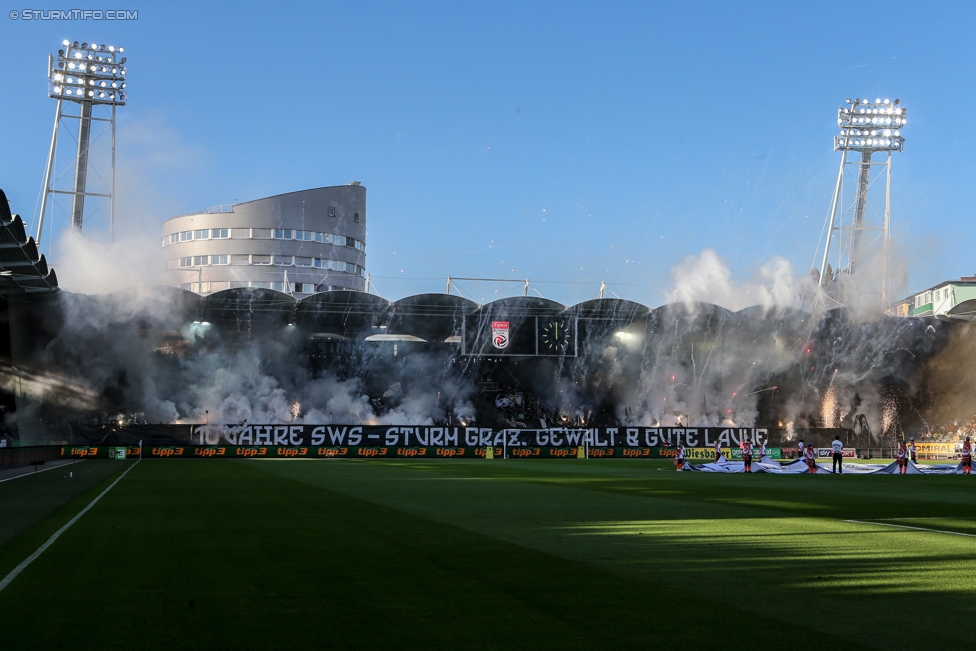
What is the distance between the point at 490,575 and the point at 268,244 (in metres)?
94.2

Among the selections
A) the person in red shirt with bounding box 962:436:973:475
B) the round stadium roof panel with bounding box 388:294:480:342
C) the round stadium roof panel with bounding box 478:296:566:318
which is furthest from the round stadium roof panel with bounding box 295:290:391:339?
the person in red shirt with bounding box 962:436:973:475

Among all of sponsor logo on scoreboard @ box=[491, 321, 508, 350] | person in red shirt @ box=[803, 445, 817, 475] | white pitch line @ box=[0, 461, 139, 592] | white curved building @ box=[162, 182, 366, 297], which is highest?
white curved building @ box=[162, 182, 366, 297]

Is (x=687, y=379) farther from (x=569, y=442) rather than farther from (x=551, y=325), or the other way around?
(x=569, y=442)

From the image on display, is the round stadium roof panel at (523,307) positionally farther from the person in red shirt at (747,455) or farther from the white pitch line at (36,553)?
the white pitch line at (36,553)

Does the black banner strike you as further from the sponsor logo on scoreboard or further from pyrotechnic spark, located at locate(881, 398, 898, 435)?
pyrotechnic spark, located at locate(881, 398, 898, 435)

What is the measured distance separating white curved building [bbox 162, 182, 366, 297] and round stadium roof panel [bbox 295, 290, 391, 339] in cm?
2610

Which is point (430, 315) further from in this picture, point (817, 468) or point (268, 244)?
→ point (817, 468)

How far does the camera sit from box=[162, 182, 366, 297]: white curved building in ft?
328

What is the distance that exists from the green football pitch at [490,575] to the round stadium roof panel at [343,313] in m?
47.8

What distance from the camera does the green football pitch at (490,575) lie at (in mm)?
7441

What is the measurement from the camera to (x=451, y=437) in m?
63.1

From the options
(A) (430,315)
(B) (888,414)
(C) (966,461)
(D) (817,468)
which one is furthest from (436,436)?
(B) (888,414)

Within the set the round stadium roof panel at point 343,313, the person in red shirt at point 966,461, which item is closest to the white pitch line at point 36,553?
the person in red shirt at point 966,461

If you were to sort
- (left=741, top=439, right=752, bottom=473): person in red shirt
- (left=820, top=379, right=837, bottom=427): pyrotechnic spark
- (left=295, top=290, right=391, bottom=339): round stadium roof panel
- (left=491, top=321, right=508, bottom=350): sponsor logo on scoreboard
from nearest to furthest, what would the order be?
(left=741, top=439, right=752, bottom=473): person in red shirt → (left=295, top=290, right=391, bottom=339): round stadium roof panel → (left=491, top=321, right=508, bottom=350): sponsor logo on scoreboard → (left=820, top=379, right=837, bottom=427): pyrotechnic spark
